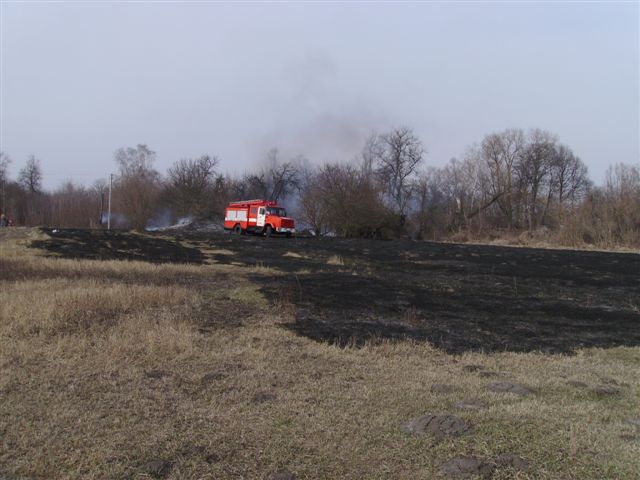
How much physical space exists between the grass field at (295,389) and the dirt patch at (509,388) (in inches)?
1.6

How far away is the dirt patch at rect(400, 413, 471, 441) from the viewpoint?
4.07m

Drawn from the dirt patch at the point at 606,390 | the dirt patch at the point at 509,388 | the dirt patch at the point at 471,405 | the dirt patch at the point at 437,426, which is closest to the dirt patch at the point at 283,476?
the dirt patch at the point at 437,426

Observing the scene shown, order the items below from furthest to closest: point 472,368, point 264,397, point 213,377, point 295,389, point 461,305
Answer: point 461,305, point 472,368, point 213,377, point 295,389, point 264,397

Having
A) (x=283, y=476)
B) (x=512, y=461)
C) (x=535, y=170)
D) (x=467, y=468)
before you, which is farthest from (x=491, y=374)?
(x=535, y=170)

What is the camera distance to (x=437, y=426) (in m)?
4.20

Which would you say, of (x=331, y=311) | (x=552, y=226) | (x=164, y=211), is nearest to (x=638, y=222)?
(x=552, y=226)

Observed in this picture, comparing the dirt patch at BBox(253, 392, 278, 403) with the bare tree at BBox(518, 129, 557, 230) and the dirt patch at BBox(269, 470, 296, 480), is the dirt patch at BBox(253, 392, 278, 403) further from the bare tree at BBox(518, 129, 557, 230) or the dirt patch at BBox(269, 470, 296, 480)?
the bare tree at BBox(518, 129, 557, 230)

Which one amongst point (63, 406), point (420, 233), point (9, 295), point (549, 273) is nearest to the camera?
point (63, 406)

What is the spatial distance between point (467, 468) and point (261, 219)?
39.5m

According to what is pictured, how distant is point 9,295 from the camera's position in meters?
9.52

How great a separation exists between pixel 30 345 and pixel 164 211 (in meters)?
62.5

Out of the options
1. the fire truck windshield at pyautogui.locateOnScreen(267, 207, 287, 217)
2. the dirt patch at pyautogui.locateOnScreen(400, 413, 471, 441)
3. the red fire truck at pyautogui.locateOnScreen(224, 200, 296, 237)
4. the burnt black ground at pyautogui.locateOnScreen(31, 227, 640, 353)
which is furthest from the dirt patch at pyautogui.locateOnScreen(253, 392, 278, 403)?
the fire truck windshield at pyautogui.locateOnScreen(267, 207, 287, 217)

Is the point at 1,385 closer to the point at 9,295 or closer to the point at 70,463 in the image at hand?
the point at 70,463

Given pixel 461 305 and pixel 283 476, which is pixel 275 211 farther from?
pixel 283 476
